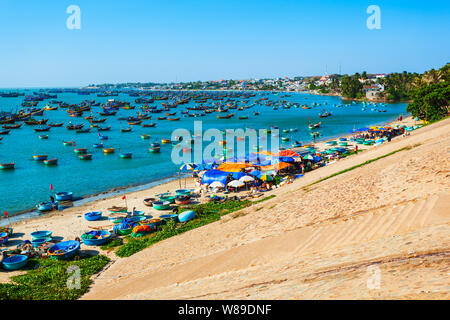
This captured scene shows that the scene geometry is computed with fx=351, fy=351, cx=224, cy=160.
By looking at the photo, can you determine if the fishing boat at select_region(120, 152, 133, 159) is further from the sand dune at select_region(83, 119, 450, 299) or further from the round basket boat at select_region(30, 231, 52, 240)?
the sand dune at select_region(83, 119, 450, 299)

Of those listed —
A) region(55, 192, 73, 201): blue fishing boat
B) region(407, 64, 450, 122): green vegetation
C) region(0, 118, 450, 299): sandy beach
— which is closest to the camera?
region(0, 118, 450, 299): sandy beach

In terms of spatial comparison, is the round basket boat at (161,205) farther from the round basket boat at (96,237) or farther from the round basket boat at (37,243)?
the round basket boat at (37,243)

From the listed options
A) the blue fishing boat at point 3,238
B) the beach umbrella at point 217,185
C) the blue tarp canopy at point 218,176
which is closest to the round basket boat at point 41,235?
the blue fishing boat at point 3,238

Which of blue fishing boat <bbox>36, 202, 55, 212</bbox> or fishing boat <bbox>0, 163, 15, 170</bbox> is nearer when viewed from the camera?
blue fishing boat <bbox>36, 202, 55, 212</bbox>

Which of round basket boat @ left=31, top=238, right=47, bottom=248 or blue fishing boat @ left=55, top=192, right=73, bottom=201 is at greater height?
blue fishing boat @ left=55, top=192, right=73, bottom=201

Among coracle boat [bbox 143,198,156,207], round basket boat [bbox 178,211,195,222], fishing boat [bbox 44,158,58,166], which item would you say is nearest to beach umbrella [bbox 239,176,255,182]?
round basket boat [bbox 178,211,195,222]
